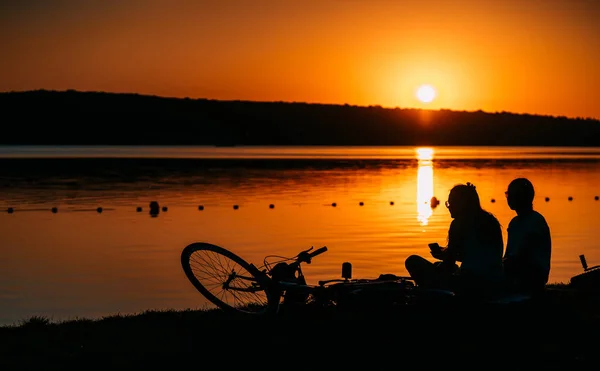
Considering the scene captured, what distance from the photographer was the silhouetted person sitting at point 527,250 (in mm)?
11266

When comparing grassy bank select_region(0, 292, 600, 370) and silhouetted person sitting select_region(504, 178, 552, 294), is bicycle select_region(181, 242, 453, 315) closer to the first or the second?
grassy bank select_region(0, 292, 600, 370)

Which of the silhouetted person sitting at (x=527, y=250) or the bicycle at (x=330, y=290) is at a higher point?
the silhouetted person sitting at (x=527, y=250)

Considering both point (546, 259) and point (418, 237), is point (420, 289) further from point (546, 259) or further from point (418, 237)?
point (418, 237)

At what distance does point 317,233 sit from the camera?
115ft

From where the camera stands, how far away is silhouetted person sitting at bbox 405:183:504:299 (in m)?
10.8

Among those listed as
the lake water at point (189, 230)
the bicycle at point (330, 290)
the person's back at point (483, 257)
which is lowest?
the lake water at point (189, 230)

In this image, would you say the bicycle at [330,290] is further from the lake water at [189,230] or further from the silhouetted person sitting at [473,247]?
the lake water at [189,230]

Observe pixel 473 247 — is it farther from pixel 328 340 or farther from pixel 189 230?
pixel 189 230

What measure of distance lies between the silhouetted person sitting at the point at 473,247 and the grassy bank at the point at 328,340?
284mm

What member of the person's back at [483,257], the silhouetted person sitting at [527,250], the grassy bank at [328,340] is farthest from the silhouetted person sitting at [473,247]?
the silhouetted person sitting at [527,250]

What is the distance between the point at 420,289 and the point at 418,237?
2316 cm

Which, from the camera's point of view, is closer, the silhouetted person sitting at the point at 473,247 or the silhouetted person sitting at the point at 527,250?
the silhouetted person sitting at the point at 473,247

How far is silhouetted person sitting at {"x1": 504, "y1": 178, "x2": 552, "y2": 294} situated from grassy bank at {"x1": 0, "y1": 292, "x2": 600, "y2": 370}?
0.32 metres

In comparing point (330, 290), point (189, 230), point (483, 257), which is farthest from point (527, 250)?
point (189, 230)
